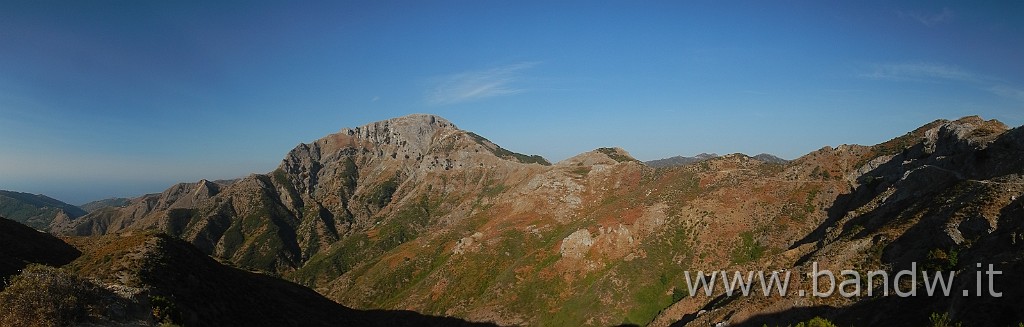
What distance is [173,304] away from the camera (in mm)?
32688

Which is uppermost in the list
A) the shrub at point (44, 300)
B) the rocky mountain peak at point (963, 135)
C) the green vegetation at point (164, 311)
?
the rocky mountain peak at point (963, 135)

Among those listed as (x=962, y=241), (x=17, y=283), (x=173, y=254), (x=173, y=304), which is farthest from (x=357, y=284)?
(x=962, y=241)

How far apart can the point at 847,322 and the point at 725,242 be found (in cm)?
4555

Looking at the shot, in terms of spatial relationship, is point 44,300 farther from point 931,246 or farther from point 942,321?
point 931,246

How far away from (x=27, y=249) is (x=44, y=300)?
3338 cm

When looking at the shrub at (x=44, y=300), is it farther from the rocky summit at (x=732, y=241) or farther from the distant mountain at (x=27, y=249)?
the distant mountain at (x=27, y=249)

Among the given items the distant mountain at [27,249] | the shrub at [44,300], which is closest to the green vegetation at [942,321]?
the shrub at [44,300]

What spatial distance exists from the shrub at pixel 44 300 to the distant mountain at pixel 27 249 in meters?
19.1

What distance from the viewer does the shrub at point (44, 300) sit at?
2220 centimetres

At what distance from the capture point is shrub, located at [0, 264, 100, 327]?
22.2 meters

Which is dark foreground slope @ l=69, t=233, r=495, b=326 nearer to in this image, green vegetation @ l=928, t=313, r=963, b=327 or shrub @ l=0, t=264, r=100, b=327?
shrub @ l=0, t=264, r=100, b=327

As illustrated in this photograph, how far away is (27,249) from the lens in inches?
1767

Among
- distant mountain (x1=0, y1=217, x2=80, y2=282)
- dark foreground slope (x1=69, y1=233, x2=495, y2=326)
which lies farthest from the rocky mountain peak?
distant mountain (x1=0, y1=217, x2=80, y2=282)

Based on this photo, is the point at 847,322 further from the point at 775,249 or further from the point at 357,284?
the point at 357,284
